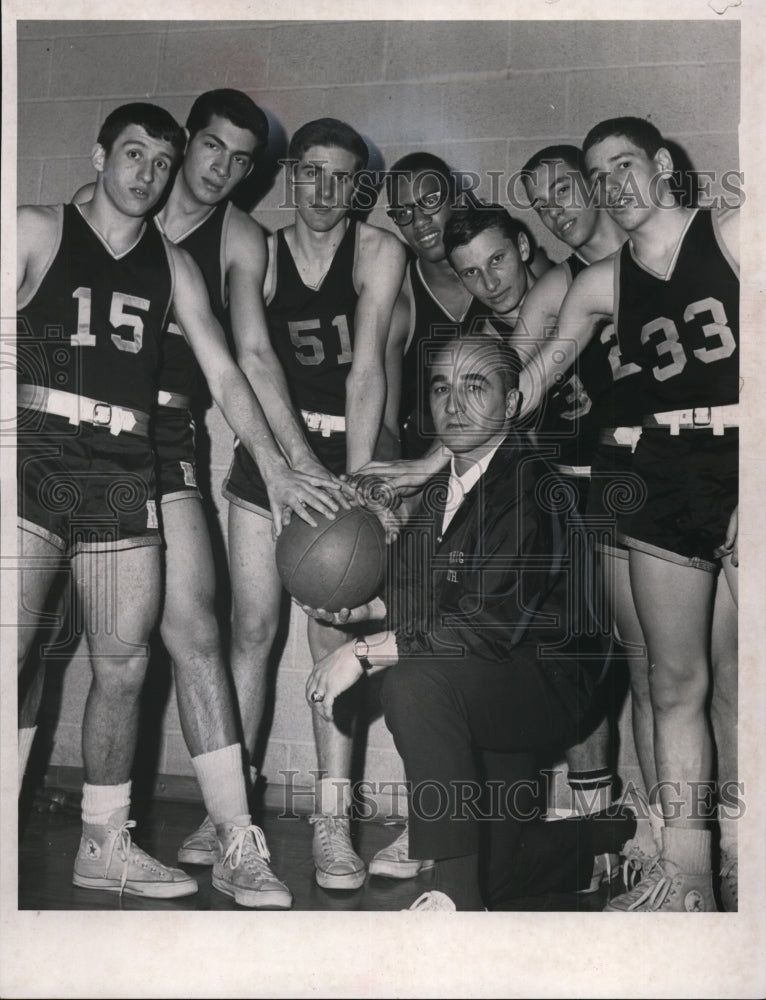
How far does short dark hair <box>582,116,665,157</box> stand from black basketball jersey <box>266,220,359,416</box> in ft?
2.33

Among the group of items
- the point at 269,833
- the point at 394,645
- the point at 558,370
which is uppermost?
the point at 558,370

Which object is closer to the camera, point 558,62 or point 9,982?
point 9,982

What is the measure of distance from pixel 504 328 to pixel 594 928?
152 centimetres

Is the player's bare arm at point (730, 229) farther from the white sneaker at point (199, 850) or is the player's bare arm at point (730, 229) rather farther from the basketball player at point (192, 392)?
the white sneaker at point (199, 850)

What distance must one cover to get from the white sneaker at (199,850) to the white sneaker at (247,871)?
0.04m

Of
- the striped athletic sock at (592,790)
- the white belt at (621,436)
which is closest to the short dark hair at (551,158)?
the white belt at (621,436)

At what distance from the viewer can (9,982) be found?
2387 mm

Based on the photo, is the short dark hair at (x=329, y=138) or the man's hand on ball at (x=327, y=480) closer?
the man's hand on ball at (x=327, y=480)

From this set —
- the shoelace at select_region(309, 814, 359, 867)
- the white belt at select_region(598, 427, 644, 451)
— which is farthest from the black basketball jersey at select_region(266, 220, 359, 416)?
the shoelace at select_region(309, 814, 359, 867)

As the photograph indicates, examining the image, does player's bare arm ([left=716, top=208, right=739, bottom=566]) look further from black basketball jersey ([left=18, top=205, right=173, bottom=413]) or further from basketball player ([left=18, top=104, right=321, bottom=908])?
black basketball jersey ([left=18, top=205, right=173, bottom=413])

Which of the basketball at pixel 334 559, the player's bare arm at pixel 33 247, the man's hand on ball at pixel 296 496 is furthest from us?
the player's bare arm at pixel 33 247

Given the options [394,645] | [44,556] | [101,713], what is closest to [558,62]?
[394,645]

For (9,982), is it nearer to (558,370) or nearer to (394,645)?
(394,645)

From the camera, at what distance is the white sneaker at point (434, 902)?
238 cm
